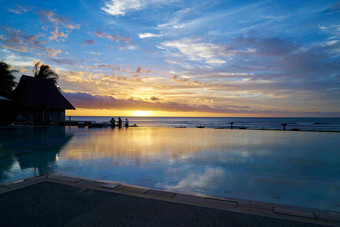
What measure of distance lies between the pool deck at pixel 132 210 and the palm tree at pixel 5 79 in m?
32.2

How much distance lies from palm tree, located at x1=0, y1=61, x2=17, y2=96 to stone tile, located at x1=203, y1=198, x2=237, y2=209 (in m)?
35.0

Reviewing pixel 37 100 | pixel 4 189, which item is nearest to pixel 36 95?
pixel 37 100

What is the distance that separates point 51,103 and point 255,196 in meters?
30.1

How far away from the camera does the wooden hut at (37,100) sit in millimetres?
27844

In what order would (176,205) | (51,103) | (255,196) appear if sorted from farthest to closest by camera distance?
1. (51,103)
2. (255,196)
3. (176,205)

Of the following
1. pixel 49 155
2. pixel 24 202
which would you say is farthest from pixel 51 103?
pixel 24 202

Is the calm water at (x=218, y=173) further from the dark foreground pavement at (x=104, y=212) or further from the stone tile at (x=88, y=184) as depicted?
the dark foreground pavement at (x=104, y=212)

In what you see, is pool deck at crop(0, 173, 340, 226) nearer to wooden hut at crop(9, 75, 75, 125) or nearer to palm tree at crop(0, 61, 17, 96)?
wooden hut at crop(9, 75, 75, 125)

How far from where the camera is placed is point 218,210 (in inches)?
142

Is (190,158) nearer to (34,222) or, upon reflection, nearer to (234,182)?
(234,182)

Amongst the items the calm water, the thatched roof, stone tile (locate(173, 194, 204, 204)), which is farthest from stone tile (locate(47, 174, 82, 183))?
the thatched roof

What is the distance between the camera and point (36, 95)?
2862cm

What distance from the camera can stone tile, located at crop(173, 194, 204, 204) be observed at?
3945mm

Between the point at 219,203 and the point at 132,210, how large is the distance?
1.50m
